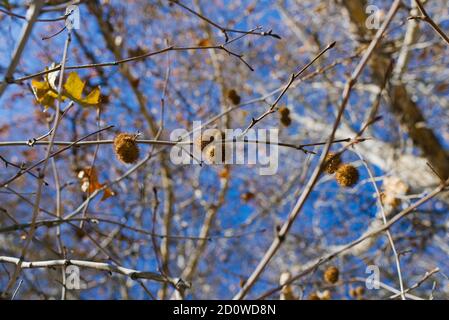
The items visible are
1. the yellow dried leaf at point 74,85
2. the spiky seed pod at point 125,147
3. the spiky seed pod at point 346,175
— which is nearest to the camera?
the yellow dried leaf at point 74,85

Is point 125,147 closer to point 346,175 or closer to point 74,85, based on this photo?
point 74,85

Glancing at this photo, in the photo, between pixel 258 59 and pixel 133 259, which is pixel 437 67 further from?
pixel 133 259

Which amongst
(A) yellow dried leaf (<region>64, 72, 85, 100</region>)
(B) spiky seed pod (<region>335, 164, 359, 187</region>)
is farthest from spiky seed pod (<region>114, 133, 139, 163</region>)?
(B) spiky seed pod (<region>335, 164, 359, 187</region>)

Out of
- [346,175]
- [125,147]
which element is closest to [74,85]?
[125,147]

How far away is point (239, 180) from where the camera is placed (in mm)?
7082

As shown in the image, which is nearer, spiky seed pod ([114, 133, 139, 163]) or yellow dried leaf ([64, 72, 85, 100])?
yellow dried leaf ([64, 72, 85, 100])

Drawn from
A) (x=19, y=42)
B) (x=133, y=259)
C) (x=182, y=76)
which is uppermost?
(x=182, y=76)

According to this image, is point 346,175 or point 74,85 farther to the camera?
point 346,175

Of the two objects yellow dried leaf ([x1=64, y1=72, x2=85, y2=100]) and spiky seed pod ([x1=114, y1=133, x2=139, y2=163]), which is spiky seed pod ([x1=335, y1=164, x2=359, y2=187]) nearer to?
spiky seed pod ([x1=114, y1=133, x2=139, y2=163])

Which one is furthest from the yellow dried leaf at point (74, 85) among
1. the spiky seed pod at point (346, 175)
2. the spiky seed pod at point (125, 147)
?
the spiky seed pod at point (346, 175)

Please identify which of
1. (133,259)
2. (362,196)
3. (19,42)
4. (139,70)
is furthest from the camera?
(139,70)

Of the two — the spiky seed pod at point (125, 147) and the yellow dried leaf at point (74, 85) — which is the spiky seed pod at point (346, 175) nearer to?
the spiky seed pod at point (125, 147)

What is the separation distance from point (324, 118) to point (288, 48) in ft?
4.11
